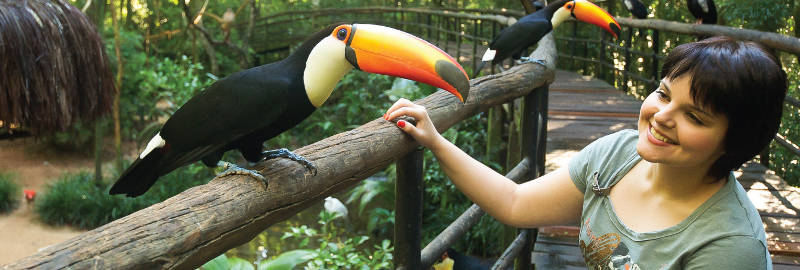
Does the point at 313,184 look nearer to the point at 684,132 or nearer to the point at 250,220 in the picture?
the point at 250,220

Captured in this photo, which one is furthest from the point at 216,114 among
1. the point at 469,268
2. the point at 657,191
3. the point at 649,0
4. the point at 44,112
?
the point at 649,0

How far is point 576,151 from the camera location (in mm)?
3389

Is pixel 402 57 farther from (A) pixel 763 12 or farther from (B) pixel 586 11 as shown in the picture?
(A) pixel 763 12

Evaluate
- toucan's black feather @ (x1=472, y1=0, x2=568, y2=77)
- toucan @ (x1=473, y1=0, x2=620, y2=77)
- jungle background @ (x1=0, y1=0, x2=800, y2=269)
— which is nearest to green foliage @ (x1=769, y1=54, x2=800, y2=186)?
jungle background @ (x1=0, y1=0, x2=800, y2=269)

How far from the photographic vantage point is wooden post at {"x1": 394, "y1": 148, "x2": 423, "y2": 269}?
1.53 metres

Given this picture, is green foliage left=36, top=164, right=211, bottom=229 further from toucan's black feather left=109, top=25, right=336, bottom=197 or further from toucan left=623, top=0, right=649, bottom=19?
toucan's black feather left=109, top=25, right=336, bottom=197

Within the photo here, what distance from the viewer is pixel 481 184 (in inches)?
57.6

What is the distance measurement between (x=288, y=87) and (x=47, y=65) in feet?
13.4

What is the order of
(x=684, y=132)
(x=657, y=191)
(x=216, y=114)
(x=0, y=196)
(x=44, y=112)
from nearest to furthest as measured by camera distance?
(x=684, y=132) < (x=657, y=191) < (x=216, y=114) < (x=44, y=112) < (x=0, y=196)

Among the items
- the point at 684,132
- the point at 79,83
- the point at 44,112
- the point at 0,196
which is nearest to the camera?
the point at 684,132

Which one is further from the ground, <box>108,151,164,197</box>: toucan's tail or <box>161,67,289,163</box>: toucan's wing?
<box>161,67,289,163</box>: toucan's wing

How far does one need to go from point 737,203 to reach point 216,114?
949 mm

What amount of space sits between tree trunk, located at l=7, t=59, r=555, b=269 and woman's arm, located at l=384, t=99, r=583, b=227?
2.0 inches

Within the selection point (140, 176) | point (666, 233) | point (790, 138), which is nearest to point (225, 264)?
point (140, 176)
